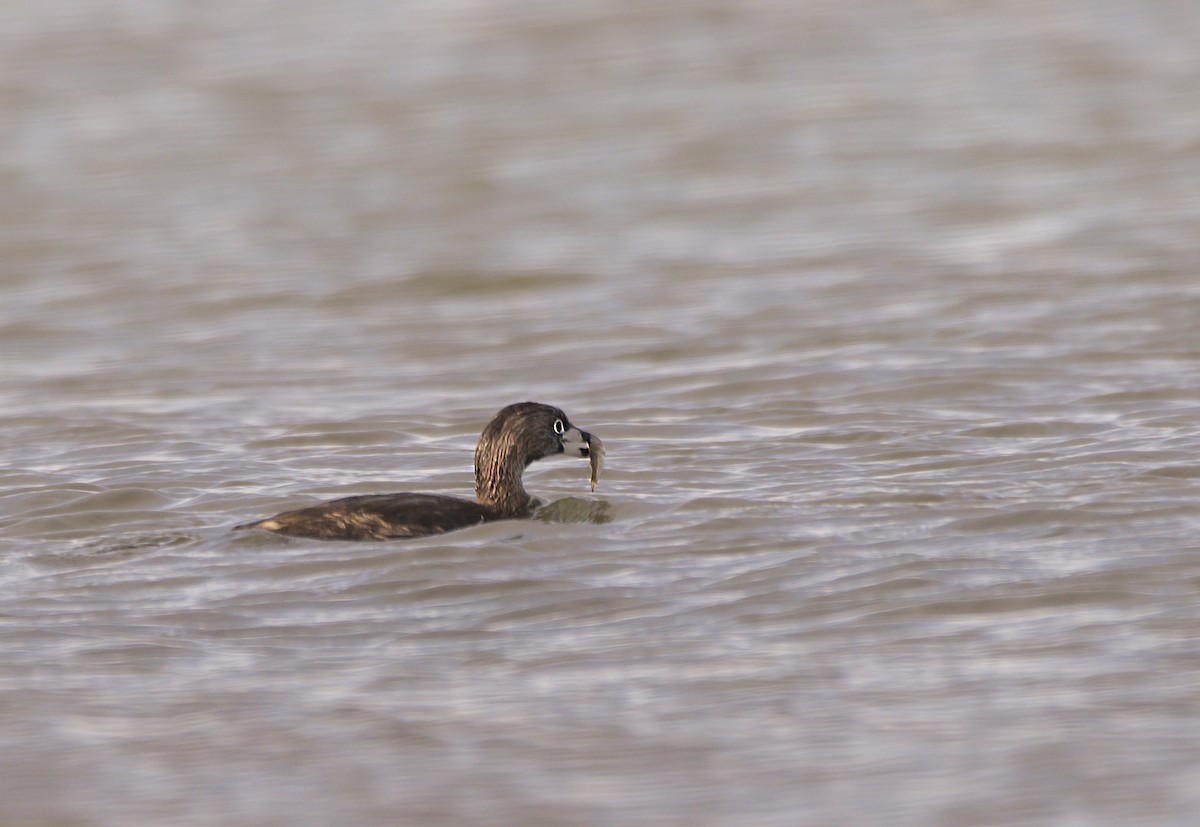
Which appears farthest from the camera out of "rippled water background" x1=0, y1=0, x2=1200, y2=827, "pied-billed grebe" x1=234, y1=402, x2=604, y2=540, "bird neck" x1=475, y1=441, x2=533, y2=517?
"bird neck" x1=475, y1=441, x2=533, y2=517

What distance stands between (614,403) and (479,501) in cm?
256

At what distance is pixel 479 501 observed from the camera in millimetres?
10211

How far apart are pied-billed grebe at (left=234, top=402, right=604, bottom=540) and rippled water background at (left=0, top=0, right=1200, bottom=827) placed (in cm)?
18

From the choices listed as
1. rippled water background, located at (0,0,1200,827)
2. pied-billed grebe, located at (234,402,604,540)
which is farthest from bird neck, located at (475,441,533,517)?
rippled water background, located at (0,0,1200,827)

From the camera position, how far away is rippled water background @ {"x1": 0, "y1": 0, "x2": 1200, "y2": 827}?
6.55m

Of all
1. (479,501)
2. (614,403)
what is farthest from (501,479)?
(614,403)

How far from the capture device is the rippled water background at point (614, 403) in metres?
6.55

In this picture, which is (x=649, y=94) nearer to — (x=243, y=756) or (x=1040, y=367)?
(x=1040, y=367)

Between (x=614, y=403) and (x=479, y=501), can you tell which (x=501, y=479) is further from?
(x=614, y=403)

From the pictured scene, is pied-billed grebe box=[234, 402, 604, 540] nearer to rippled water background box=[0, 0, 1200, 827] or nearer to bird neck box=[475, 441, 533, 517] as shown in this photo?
bird neck box=[475, 441, 533, 517]

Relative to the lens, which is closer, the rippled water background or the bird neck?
the rippled water background

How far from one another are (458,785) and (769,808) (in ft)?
3.11

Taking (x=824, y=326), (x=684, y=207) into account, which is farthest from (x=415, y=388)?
(x=684, y=207)

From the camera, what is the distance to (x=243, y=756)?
6617 mm
